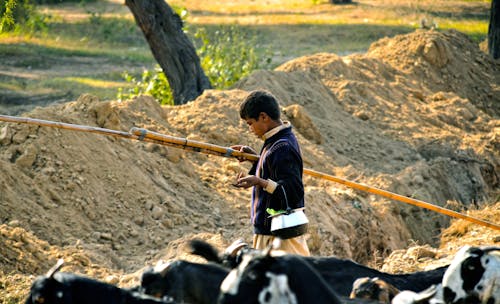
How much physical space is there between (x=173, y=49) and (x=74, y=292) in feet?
29.9

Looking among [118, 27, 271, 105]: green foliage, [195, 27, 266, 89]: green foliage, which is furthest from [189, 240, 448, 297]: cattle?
[195, 27, 266, 89]: green foliage

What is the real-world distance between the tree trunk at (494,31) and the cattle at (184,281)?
15.2 m

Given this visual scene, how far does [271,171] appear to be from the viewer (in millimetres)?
6488

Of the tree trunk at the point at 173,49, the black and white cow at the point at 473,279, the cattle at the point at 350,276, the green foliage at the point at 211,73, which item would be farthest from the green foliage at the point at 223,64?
the black and white cow at the point at 473,279

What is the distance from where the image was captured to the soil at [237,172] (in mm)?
8672

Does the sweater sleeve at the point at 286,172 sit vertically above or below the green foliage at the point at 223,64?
above

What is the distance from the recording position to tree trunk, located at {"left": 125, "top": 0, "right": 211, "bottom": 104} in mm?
13555

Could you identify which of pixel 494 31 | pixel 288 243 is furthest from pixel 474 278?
pixel 494 31

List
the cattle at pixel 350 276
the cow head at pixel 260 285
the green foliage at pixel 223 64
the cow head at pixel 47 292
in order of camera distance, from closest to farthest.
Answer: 1. the cow head at pixel 260 285
2. the cow head at pixel 47 292
3. the cattle at pixel 350 276
4. the green foliage at pixel 223 64

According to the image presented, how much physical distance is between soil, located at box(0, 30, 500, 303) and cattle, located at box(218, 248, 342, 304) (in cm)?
309

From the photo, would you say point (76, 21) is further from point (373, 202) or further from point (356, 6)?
point (373, 202)

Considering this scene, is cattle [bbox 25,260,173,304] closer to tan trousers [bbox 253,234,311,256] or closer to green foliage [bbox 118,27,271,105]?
tan trousers [bbox 253,234,311,256]

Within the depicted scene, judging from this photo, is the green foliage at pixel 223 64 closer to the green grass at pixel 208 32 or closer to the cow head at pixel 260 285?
the green grass at pixel 208 32

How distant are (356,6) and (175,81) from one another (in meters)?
17.2
